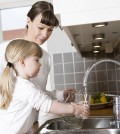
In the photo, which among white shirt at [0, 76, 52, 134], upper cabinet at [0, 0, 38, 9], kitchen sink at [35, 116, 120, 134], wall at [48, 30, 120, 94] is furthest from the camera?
upper cabinet at [0, 0, 38, 9]

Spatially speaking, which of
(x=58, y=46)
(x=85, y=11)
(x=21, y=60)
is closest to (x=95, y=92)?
(x=58, y=46)

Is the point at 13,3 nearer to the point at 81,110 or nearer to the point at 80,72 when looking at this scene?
the point at 80,72

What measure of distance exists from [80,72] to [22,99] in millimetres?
1638

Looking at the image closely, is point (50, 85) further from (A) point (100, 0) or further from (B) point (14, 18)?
(A) point (100, 0)

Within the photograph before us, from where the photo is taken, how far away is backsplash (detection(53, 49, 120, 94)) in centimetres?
283

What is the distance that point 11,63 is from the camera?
52.7 inches

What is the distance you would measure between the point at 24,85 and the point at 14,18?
1883mm

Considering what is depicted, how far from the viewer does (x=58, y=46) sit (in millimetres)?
2830

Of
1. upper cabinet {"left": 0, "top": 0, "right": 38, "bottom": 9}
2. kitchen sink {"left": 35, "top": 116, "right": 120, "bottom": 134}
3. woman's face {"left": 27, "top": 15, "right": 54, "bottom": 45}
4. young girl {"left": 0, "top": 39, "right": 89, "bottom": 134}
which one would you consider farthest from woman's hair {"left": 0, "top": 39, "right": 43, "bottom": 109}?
upper cabinet {"left": 0, "top": 0, "right": 38, "bottom": 9}

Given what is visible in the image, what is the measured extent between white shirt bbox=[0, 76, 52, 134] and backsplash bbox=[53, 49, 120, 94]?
1588 mm

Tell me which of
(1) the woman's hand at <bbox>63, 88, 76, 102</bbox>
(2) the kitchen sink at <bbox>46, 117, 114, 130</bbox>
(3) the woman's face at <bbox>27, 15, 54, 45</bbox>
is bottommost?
(2) the kitchen sink at <bbox>46, 117, 114, 130</bbox>

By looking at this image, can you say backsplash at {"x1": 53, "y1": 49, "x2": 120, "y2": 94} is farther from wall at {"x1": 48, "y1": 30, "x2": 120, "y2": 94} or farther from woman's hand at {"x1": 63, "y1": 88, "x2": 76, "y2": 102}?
woman's hand at {"x1": 63, "y1": 88, "x2": 76, "y2": 102}

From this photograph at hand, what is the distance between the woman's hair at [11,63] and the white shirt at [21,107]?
0.02m

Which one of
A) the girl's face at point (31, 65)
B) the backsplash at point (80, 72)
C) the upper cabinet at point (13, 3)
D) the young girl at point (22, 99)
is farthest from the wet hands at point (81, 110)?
the upper cabinet at point (13, 3)
